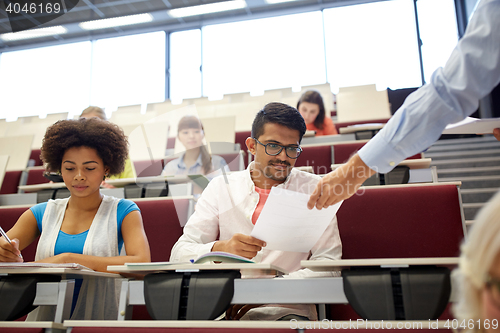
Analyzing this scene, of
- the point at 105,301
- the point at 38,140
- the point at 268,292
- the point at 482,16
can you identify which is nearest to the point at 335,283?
the point at 268,292

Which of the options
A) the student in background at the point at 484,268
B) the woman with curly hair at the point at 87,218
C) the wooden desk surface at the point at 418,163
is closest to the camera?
the student in background at the point at 484,268

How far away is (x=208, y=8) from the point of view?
539 centimetres

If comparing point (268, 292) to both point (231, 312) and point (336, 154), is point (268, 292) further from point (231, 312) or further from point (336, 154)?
point (336, 154)

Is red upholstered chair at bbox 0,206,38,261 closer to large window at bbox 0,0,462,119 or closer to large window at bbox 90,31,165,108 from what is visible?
large window at bbox 0,0,462,119

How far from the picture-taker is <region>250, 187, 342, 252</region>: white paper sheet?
76 cm

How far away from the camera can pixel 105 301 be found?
1.07 m

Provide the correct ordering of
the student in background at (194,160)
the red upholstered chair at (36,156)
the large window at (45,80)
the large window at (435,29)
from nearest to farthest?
1. the student in background at (194,160)
2. the red upholstered chair at (36,156)
3. the large window at (435,29)
4. the large window at (45,80)

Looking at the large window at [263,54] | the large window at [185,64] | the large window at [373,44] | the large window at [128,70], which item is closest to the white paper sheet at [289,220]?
the large window at [373,44]

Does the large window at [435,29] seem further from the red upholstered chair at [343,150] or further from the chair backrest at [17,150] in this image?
the chair backrest at [17,150]

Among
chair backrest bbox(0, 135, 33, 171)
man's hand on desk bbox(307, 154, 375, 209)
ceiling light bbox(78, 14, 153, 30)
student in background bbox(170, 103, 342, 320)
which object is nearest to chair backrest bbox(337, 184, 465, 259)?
student in background bbox(170, 103, 342, 320)

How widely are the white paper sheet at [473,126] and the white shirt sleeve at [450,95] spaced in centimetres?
18

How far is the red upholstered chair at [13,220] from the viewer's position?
4.63 ft

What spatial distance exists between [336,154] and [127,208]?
133cm

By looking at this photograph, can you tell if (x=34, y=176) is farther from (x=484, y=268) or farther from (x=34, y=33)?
(x=34, y=33)
